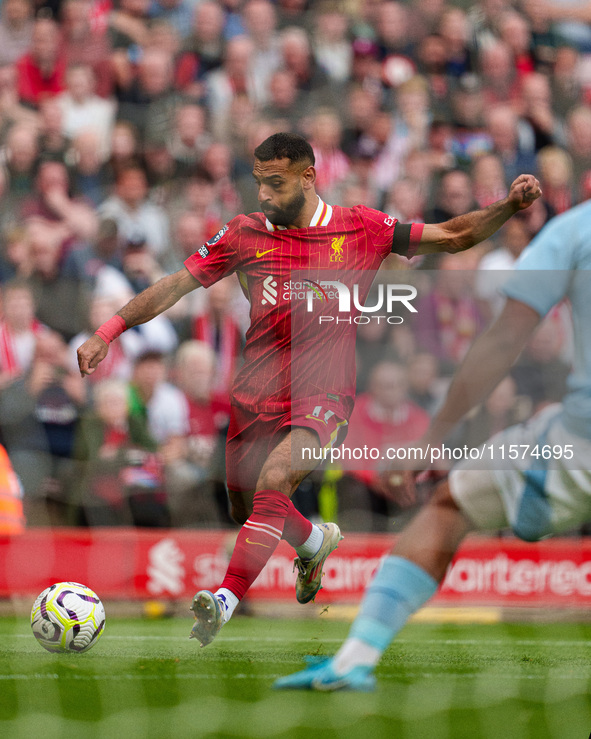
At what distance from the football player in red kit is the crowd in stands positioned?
3.59ft

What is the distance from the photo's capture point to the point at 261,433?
3.84m

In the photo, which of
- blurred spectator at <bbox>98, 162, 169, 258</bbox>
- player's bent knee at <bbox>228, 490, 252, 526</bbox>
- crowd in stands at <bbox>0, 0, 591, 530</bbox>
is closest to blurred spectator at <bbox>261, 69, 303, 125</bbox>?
crowd in stands at <bbox>0, 0, 591, 530</bbox>

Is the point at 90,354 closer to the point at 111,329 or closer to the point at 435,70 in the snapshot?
the point at 111,329

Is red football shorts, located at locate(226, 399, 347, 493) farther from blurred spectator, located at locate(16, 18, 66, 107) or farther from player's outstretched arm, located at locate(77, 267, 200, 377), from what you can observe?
blurred spectator, located at locate(16, 18, 66, 107)

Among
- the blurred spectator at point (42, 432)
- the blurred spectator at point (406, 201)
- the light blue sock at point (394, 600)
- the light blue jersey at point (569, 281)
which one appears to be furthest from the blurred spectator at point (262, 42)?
the light blue sock at point (394, 600)

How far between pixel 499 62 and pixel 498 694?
17.3ft

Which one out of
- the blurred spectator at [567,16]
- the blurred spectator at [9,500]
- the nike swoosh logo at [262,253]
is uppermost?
the blurred spectator at [567,16]

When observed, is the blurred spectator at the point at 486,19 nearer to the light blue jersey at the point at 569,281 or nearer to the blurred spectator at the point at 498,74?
the blurred spectator at the point at 498,74

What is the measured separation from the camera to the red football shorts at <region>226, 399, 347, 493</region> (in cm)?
367

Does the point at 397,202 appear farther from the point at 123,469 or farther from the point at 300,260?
the point at 300,260

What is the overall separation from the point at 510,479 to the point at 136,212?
433 centimetres

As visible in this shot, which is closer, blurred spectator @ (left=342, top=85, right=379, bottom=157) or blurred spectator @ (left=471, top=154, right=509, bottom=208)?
blurred spectator @ (left=471, top=154, right=509, bottom=208)

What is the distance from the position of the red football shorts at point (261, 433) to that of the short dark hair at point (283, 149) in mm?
935

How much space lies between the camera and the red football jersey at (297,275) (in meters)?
3.76
